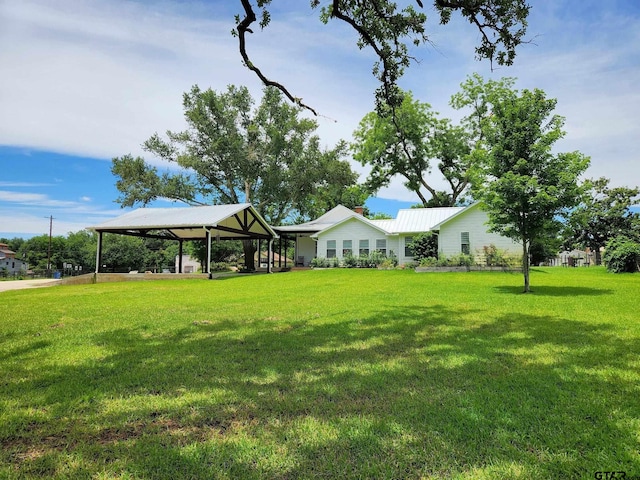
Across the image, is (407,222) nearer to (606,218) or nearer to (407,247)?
(407,247)

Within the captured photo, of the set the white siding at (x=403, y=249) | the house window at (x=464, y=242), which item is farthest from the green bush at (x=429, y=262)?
the white siding at (x=403, y=249)

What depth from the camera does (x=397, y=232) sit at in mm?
29781

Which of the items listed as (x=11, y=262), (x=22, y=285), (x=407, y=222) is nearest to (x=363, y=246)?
(x=407, y=222)

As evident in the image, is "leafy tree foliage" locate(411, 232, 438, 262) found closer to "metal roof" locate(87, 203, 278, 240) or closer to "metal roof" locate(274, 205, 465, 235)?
"metal roof" locate(274, 205, 465, 235)

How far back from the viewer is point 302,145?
3750 cm

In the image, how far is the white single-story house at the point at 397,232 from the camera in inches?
1049

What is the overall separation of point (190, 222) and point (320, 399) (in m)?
21.8

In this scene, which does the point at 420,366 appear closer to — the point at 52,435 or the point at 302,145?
the point at 52,435

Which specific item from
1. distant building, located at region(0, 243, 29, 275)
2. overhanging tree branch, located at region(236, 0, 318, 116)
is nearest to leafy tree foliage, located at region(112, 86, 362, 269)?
overhanging tree branch, located at region(236, 0, 318, 116)

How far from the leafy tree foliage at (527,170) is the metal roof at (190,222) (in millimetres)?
15325

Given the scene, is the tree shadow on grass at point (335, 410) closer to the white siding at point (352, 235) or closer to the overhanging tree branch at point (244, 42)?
the overhanging tree branch at point (244, 42)

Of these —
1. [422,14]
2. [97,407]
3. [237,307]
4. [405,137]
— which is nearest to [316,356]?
[97,407]

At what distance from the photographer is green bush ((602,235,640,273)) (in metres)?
22.9

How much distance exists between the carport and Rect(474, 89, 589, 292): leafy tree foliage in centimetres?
1530
